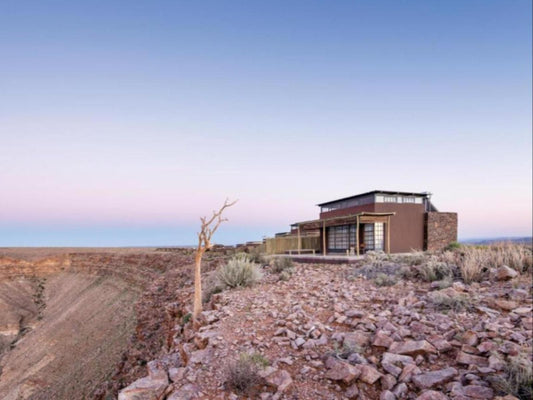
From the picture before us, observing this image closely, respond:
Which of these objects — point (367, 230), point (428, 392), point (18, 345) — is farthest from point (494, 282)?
point (18, 345)

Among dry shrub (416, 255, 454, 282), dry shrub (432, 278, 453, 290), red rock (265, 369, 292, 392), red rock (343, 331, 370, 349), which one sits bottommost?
red rock (265, 369, 292, 392)

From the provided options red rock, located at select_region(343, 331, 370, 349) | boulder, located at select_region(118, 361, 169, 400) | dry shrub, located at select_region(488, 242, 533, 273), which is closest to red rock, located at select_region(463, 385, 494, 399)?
red rock, located at select_region(343, 331, 370, 349)

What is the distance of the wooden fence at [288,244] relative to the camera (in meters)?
20.9

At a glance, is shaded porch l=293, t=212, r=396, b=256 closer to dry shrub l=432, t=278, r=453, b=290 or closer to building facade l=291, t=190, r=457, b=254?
building facade l=291, t=190, r=457, b=254

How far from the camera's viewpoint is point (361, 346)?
4.91 m

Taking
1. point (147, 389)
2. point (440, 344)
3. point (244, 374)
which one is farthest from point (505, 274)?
point (147, 389)

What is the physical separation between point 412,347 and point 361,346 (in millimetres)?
738

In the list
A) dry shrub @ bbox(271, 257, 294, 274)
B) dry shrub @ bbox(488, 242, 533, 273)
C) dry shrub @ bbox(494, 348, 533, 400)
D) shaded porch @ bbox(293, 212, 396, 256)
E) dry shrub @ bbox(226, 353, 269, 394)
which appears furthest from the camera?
shaded porch @ bbox(293, 212, 396, 256)

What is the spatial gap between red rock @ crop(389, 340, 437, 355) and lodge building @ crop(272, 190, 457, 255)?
1220 cm

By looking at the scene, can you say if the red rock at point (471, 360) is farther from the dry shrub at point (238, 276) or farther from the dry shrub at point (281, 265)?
the dry shrub at point (281, 265)

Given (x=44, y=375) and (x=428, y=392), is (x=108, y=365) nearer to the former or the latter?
(x=44, y=375)

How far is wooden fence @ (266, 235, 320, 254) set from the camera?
68.6ft

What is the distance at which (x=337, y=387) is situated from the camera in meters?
4.08

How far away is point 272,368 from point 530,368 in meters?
2.99
